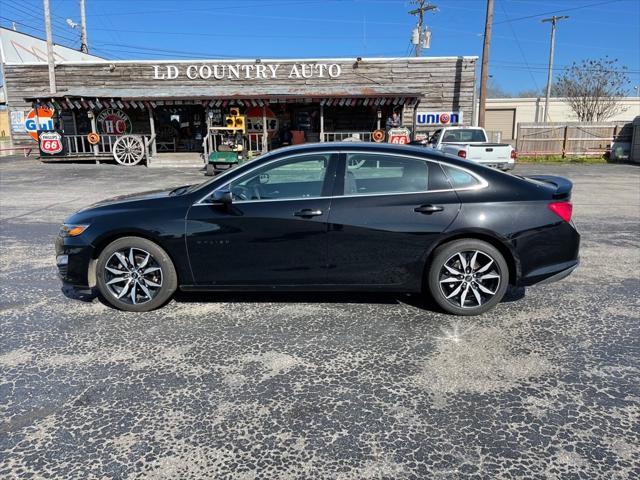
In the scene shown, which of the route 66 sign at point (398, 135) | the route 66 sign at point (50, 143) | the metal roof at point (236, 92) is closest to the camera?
the metal roof at point (236, 92)

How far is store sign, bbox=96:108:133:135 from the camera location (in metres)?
23.6

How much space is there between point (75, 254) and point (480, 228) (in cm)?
360

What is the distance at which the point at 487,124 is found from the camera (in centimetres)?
4462

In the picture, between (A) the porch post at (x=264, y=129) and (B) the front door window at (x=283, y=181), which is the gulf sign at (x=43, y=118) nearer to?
(A) the porch post at (x=264, y=129)

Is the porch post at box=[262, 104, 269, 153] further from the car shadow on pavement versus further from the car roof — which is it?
the car roof

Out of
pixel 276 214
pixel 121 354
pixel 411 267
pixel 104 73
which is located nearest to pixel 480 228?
pixel 411 267

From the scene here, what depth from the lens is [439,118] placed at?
82.2ft

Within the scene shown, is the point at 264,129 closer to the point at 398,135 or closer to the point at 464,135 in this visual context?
the point at 398,135

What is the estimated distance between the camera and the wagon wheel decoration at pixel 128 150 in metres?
22.0

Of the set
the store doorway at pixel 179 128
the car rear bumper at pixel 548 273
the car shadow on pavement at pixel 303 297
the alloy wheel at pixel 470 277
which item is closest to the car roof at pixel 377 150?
the alloy wheel at pixel 470 277

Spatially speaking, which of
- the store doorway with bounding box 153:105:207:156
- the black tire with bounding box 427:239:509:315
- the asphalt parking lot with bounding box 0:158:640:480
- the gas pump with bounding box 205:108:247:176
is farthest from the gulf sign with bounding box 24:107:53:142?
the black tire with bounding box 427:239:509:315

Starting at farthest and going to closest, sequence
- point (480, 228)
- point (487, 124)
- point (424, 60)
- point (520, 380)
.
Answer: point (487, 124)
point (424, 60)
point (480, 228)
point (520, 380)

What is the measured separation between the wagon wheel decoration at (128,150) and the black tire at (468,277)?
19.9 metres

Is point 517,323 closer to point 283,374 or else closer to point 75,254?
point 283,374
